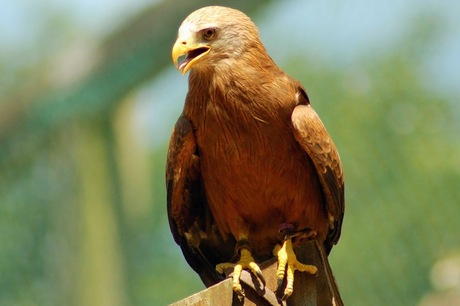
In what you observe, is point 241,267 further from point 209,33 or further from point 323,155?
point 209,33

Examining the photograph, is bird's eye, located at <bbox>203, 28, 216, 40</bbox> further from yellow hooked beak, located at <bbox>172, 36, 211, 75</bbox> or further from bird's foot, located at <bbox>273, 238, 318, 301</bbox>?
bird's foot, located at <bbox>273, 238, 318, 301</bbox>

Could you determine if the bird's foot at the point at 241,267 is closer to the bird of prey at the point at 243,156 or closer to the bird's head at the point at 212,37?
the bird of prey at the point at 243,156

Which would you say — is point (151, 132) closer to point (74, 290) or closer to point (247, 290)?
point (74, 290)

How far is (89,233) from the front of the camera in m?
10.4

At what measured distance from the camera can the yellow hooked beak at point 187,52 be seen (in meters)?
6.61

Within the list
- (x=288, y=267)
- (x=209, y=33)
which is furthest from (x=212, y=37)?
(x=288, y=267)

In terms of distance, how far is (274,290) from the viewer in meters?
6.13

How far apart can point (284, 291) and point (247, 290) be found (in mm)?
274

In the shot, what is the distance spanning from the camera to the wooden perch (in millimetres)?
5719

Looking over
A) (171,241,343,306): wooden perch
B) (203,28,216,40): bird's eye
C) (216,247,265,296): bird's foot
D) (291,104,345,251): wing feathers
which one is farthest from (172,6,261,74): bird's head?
(171,241,343,306): wooden perch

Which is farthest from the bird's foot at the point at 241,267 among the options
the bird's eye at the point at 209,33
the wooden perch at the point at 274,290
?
the bird's eye at the point at 209,33

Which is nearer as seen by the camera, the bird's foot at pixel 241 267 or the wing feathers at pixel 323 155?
the bird's foot at pixel 241 267

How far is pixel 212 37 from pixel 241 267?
1.51 m

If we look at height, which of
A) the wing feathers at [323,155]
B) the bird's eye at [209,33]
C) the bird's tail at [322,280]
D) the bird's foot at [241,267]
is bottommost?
the bird's tail at [322,280]
